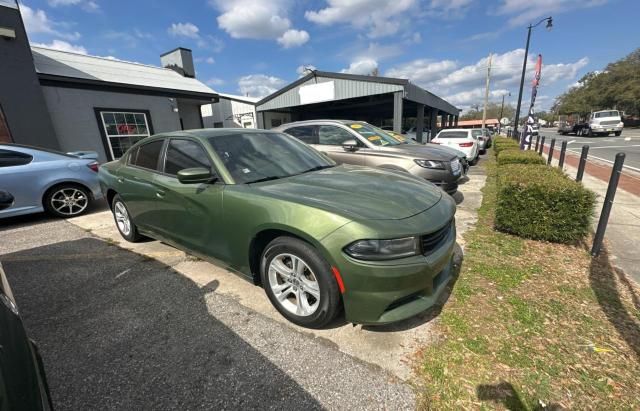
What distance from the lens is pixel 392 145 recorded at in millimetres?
5918

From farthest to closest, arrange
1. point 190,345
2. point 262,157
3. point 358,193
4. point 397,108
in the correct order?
point 397,108, point 262,157, point 358,193, point 190,345

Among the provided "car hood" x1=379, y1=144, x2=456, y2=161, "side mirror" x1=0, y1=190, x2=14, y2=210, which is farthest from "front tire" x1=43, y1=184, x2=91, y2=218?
"car hood" x1=379, y1=144, x2=456, y2=161

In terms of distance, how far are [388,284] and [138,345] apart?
1954mm

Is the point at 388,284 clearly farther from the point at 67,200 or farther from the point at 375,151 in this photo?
the point at 67,200

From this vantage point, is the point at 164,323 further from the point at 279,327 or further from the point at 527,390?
the point at 527,390

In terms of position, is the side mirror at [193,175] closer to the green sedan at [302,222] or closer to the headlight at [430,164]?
the green sedan at [302,222]

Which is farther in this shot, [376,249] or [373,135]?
[373,135]

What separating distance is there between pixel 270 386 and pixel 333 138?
195 inches

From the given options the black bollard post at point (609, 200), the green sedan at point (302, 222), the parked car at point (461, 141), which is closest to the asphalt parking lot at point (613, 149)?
the parked car at point (461, 141)

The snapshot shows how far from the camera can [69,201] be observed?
18.2 feet

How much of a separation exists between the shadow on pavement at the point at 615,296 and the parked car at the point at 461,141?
332 inches

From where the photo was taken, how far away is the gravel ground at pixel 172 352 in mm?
1771

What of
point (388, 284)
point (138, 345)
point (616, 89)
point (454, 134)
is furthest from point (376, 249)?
point (616, 89)

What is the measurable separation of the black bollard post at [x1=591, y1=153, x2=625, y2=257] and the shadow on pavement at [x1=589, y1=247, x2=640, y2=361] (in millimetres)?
164
